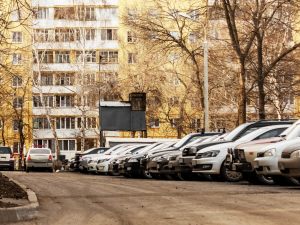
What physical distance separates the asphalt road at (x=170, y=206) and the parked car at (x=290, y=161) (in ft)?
1.34

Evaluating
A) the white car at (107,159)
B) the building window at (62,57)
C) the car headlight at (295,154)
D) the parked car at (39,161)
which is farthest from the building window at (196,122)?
the car headlight at (295,154)

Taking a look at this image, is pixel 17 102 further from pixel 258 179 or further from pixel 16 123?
pixel 258 179

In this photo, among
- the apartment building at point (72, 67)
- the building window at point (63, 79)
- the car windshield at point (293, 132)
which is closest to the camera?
the car windshield at point (293, 132)

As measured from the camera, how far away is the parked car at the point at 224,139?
72.3ft

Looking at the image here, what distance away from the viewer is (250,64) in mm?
40656

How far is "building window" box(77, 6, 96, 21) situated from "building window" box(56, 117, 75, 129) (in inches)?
566

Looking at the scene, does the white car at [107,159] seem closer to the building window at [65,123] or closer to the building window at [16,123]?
the building window at [16,123]

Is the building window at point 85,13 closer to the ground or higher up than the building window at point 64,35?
higher up

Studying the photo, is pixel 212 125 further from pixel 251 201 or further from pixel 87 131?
pixel 251 201

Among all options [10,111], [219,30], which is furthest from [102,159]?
[10,111]

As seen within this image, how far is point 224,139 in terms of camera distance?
2241 centimetres

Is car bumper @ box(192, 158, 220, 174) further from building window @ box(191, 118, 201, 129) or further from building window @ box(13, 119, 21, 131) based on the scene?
A: building window @ box(13, 119, 21, 131)

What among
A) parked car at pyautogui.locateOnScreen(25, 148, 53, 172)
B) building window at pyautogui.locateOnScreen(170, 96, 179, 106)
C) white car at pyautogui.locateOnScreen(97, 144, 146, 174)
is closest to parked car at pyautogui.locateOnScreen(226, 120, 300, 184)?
white car at pyautogui.locateOnScreen(97, 144, 146, 174)

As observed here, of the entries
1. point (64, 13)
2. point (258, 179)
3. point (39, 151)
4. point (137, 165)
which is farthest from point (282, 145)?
point (64, 13)
